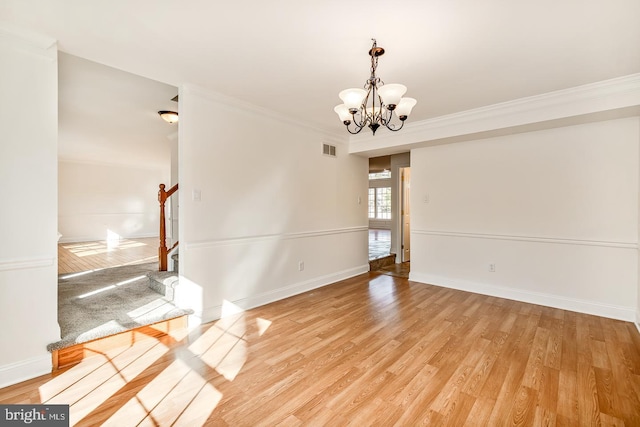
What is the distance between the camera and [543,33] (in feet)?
7.08

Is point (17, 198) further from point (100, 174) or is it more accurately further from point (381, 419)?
point (100, 174)

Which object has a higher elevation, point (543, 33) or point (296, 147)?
point (543, 33)

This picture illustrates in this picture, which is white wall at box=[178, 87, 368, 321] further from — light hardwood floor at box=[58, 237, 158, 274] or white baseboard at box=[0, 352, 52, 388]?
light hardwood floor at box=[58, 237, 158, 274]

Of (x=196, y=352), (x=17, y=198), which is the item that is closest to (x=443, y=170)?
(x=196, y=352)

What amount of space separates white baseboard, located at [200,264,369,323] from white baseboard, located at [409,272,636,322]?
1.20 meters

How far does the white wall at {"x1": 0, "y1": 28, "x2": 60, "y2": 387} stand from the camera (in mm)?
2053

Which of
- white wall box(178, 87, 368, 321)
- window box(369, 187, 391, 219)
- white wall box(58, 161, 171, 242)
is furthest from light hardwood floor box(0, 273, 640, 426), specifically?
window box(369, 187, 391, 219)

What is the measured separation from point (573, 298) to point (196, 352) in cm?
438

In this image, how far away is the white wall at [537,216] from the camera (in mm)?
3316

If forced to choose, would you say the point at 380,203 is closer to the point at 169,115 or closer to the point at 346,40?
the point at 169,115

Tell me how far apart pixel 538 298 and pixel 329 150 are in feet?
12.0

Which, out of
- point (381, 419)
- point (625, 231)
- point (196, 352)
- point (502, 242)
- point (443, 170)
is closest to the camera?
point (381, 419)

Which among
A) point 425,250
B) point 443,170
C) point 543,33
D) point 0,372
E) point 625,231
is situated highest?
point 543,33

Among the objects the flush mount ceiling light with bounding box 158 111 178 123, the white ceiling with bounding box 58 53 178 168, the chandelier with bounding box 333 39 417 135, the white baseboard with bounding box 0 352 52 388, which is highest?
the white ceiling with bounding box 58 53 178 168
